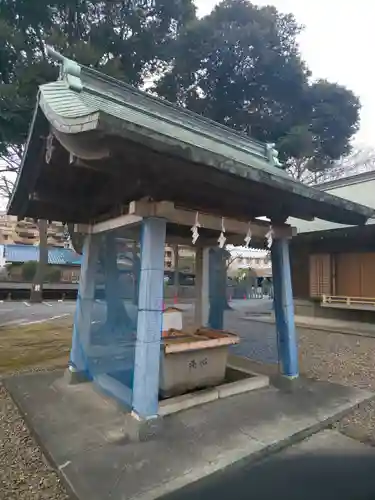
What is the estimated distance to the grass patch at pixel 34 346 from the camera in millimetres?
6168

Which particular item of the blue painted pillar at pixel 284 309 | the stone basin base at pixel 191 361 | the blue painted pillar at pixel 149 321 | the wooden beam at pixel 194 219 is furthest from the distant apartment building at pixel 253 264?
the blue painted pillar at pixel 149 321

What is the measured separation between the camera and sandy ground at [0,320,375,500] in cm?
258

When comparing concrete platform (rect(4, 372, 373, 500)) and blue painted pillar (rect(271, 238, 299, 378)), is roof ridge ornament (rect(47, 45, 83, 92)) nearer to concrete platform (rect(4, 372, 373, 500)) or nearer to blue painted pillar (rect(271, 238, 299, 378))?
blue painted pillar (rect(271, 238, 299, 378))

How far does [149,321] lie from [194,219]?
1.25 metres

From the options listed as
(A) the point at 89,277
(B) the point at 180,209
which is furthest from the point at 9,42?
(B) the point at 180,209

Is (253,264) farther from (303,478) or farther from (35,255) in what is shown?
(303,478)

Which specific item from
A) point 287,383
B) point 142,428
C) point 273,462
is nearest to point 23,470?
point 142,428

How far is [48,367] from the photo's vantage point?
5.93m

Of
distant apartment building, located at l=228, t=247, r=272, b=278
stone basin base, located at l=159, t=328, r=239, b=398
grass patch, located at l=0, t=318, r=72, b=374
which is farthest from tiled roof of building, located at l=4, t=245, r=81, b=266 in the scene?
Result: stone basin base, located at l=159, t=328, r=239, b=398

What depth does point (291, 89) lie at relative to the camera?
14352mm

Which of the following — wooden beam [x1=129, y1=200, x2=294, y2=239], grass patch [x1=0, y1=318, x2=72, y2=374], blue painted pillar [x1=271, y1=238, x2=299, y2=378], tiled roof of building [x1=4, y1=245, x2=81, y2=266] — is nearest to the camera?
wooden beam [x1=129, y1=200, x2=294, y2=239]

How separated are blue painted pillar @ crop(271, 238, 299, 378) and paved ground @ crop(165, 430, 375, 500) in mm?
1500

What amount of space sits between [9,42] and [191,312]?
34.2ft

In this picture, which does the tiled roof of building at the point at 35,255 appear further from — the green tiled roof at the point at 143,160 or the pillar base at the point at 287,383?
the pillar base at the point at 287,383
